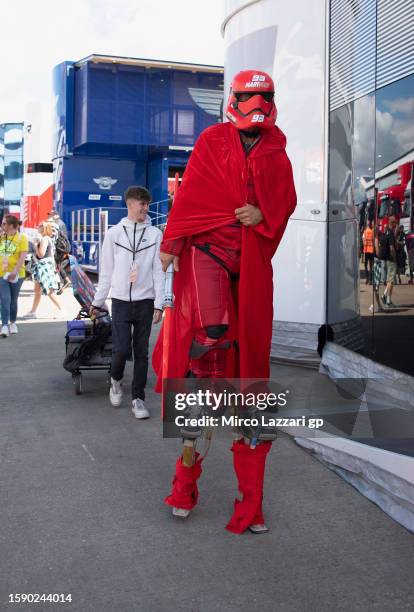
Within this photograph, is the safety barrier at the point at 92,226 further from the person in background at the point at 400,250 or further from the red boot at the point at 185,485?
the red boot at the point at 185,485

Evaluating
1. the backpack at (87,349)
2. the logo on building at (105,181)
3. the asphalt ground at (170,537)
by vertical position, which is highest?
the logo on building at (105,181)

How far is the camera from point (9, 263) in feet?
32.2

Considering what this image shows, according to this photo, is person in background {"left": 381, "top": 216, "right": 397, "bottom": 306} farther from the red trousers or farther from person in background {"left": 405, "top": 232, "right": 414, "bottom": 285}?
the red trousers

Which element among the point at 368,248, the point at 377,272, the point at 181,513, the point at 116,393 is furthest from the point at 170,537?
the point at 368,248

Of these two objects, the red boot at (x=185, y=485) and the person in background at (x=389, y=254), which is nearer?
the red boot at (x=185, y=485)

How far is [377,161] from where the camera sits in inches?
217

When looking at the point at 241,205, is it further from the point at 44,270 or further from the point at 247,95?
the point at 44,270

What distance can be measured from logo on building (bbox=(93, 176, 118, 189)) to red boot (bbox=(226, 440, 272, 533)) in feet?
57.4

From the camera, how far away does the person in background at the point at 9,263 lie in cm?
982

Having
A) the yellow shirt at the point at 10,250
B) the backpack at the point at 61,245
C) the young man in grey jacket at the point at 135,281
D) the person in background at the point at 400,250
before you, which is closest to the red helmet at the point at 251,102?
the person in background at the point at 400,250

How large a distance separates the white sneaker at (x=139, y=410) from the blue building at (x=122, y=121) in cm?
1424

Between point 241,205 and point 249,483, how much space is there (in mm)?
1292

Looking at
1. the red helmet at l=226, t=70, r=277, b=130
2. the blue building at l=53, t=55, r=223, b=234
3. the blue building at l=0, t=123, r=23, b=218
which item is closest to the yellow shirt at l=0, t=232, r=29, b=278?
the red helmet at l=226, t=70, r=277, b=130

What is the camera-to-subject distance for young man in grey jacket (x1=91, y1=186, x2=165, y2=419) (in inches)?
225
